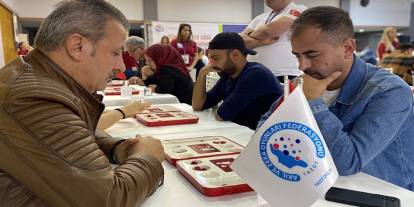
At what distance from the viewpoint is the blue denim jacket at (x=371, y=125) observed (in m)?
1.04

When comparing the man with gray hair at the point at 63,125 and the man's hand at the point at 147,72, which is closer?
the man with gray hair at the point at 63,125

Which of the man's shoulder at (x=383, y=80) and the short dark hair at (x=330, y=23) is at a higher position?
the short dark hair at (x=330, y=23)

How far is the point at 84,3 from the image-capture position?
899mm

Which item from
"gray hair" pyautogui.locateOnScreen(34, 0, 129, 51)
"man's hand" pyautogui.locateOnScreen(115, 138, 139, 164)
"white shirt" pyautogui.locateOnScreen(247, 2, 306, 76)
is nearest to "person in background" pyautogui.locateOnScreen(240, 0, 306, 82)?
"white shirt" pyautogui.locateOnScreen(247, 2, 306, 76)

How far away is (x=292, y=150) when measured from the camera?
74cm

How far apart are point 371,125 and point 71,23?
2.93 feet

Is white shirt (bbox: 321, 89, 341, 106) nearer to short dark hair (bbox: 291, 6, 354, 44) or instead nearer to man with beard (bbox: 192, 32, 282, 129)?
short dark hair (bbox: 291, 6, 354, 44)

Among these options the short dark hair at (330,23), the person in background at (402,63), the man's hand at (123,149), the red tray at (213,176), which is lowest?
the person in background at (402,63)

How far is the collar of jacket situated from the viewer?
121 centimetres

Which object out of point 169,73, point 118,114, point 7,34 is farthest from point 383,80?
point 7,34

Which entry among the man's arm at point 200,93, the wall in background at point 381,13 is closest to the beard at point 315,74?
the man's arm at point 200,93

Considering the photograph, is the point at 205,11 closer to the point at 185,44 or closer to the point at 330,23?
the point at 185,44

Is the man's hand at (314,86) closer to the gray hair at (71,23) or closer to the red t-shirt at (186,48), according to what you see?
the gray hair at (71,23)

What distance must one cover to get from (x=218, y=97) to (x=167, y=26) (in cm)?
698
